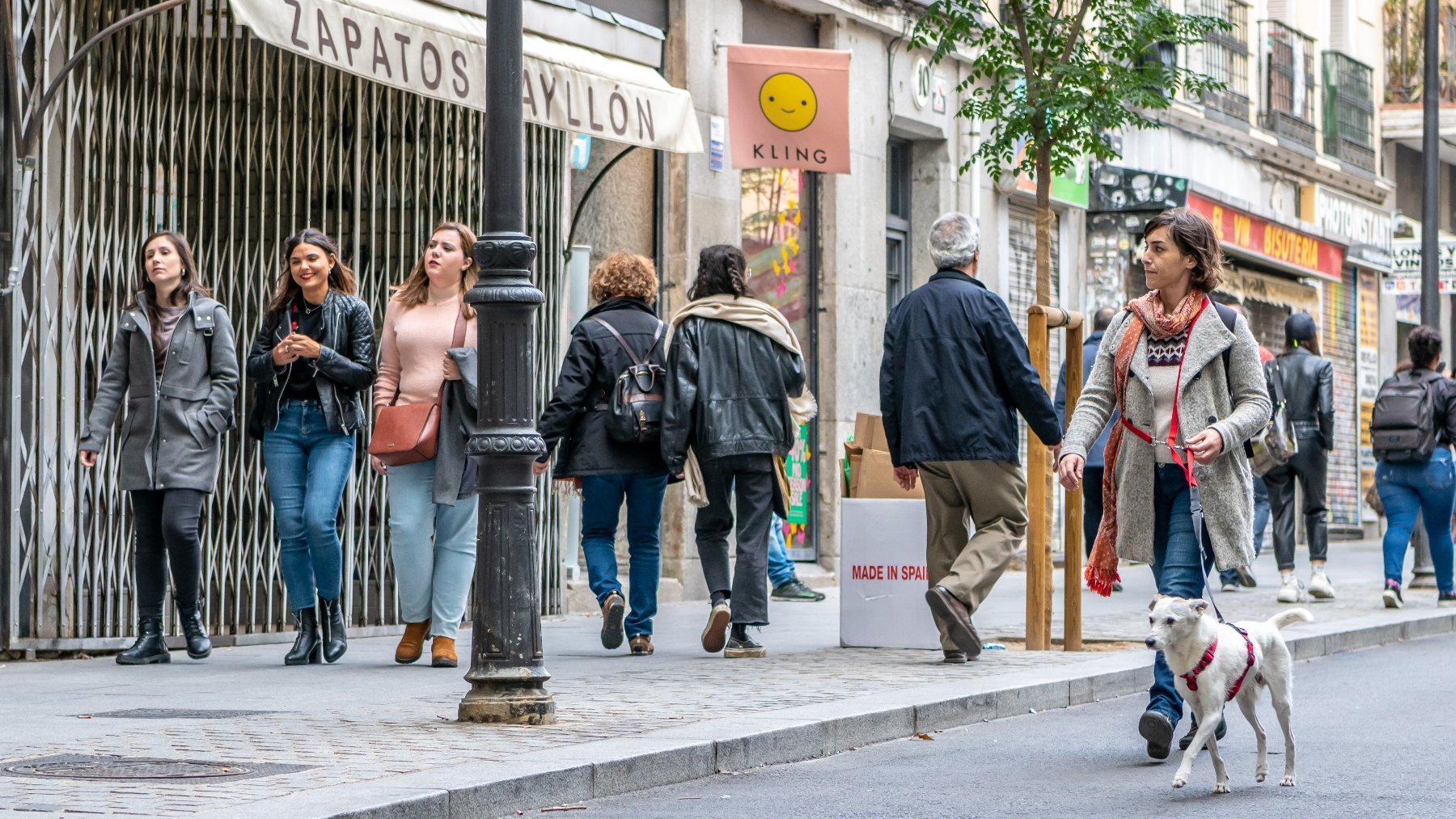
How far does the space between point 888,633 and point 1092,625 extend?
7.45 feet

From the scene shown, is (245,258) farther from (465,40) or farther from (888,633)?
(888,633)

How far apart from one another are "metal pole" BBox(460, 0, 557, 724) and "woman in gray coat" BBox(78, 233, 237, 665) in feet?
8.81

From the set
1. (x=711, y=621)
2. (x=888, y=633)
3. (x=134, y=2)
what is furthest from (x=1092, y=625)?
(x=134, y=2)

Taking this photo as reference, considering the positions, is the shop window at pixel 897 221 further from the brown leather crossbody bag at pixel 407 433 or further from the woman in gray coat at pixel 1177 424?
the woman in gray coat at pixel 1177 424

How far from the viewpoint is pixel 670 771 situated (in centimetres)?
675

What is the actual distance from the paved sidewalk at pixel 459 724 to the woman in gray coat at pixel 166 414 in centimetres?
43

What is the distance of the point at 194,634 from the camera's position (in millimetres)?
9844

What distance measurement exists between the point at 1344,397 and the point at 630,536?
19.9 m

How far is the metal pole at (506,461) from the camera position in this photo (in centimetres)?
728

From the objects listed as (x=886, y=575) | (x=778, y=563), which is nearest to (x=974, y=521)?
(x=886, y=575)

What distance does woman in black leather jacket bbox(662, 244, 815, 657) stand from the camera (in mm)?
10023

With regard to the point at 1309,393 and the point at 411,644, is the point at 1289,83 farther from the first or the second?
the point at 411,644

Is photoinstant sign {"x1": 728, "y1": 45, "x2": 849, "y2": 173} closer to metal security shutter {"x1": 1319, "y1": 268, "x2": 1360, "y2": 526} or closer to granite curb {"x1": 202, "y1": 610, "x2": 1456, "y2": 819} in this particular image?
granite curb {"x1": 202, "y1": 610, "x2": 1456, "y2": 819}

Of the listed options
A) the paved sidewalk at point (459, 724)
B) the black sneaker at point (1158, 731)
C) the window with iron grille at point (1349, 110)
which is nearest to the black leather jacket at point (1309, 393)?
the paved sidewalk at point (459, 724)
